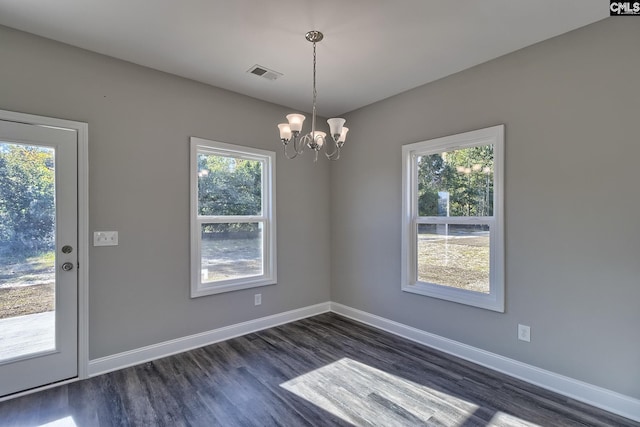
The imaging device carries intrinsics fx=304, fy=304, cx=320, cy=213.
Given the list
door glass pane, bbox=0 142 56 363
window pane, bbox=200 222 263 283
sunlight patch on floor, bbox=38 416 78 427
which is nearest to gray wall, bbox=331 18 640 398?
window pane, bbox=200 222 263 283

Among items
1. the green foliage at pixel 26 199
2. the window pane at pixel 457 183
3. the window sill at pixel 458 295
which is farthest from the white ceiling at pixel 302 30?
the window sill at pixel 458 295

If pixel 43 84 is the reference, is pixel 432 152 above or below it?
below

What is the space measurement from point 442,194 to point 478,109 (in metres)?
0.88

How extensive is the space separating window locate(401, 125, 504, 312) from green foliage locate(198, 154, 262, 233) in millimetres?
1777

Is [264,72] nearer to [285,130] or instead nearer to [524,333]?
[285,130]

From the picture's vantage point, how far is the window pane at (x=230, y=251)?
331 centimetres

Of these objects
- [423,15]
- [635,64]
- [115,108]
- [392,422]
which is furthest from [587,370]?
[115,108]

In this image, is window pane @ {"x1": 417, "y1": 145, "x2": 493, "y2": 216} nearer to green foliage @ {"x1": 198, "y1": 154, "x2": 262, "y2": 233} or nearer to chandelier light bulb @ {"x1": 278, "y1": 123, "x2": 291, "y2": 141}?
chandelier light bulb @ {"x1": 278, "y1": 123, "x2": 291, "y2": 141}

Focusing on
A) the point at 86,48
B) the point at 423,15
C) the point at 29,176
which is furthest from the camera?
the point at 86,48

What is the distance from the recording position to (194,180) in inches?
124

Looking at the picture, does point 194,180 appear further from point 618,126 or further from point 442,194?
point 618,126

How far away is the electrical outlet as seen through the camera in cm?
252

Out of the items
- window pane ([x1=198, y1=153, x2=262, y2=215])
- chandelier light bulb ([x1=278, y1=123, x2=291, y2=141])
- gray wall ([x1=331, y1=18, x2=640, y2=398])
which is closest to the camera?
gray wall ([x1=331, y1=18, x2=640, y2=398])

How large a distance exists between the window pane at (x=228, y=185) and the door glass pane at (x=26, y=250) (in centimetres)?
124
